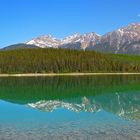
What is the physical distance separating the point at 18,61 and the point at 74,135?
171570 mm

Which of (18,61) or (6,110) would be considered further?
(18,61)

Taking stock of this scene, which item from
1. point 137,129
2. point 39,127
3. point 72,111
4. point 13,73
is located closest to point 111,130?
point 137,129

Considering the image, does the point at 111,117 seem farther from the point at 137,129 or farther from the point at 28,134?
the point at 28,134

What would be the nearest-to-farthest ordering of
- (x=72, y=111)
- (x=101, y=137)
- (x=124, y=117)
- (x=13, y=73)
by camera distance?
(x=101, y=137) < (x=124, y=117) < (x=72, y=111) < (x=13, y=73)

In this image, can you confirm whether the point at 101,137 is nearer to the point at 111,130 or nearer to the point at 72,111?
the point at 111,130

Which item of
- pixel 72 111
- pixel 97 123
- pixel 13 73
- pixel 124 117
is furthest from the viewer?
pixel 13 73

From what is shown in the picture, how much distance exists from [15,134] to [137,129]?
8.36 m

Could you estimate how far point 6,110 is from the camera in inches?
1590

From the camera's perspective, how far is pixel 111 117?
3316 centimetres

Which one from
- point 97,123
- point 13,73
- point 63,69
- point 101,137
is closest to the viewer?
point 101,137

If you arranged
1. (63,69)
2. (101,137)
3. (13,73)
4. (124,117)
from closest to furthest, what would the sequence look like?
(101,137) → (124,117) → (13,73) → (63,69)

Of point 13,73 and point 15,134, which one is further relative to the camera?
point 13,73

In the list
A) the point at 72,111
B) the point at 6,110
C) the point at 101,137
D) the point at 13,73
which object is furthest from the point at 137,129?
the point at 13,73

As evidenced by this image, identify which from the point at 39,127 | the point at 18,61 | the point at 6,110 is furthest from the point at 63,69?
the point at 39,127
